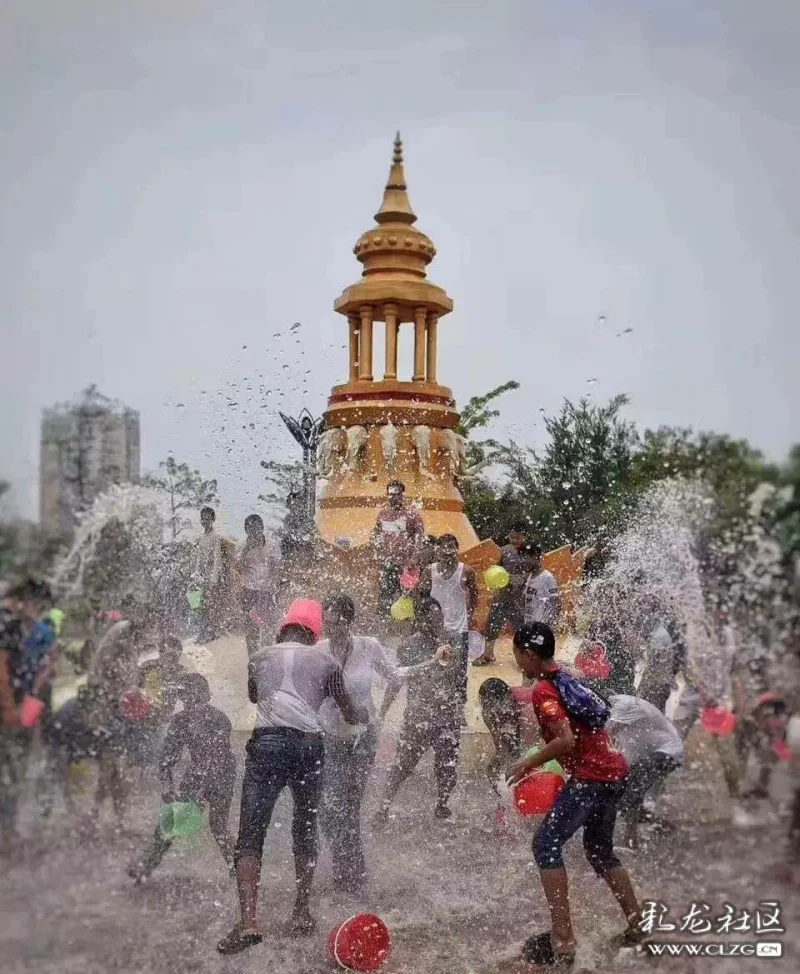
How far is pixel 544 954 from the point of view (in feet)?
9.85

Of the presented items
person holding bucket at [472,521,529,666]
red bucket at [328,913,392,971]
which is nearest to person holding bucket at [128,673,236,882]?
red bucket at [328,913,392,971]

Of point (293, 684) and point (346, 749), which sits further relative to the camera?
point (346, 749)

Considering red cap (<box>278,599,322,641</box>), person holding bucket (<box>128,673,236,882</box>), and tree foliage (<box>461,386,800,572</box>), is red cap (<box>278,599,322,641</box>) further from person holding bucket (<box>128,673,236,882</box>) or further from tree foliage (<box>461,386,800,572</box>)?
tree foliage (<box>461,386,800,572</box>)

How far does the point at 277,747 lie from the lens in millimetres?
3068

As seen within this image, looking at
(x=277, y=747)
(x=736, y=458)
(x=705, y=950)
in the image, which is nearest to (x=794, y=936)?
(x=705, y=950)

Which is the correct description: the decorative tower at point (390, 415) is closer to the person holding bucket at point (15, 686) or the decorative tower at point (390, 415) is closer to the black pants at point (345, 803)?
the black pants at point (345, 803)

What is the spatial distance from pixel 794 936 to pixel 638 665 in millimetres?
959

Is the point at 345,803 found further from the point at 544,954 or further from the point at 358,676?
the point at 544,954

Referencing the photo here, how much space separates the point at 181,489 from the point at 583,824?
180 centimetres

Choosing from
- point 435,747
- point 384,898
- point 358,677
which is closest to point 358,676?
point 358,677

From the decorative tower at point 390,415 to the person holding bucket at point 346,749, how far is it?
1045 mm

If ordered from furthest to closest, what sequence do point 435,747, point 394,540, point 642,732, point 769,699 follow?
point 394,540 < point 435,747 < point 642,732 < point 769,699

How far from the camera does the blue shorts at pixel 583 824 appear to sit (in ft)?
9.77

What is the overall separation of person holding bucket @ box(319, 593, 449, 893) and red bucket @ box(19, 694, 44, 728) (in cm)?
91
